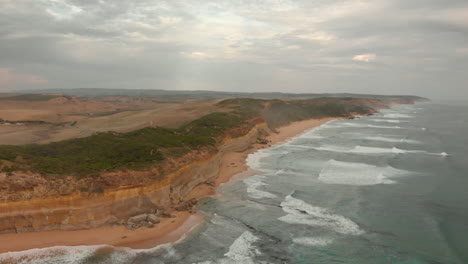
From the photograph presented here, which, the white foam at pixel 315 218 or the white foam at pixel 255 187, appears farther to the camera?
the white foam at pixel 255 187

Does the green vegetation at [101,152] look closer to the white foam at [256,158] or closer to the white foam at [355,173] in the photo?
the white foam at [256,158]

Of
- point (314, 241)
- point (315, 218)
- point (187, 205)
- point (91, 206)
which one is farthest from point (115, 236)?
point (315, 218)

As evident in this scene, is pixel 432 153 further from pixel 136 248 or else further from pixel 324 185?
pixel 136 248

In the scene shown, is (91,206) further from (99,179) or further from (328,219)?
(328,219)

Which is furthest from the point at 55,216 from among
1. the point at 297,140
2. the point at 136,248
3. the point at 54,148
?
the point at 297,140

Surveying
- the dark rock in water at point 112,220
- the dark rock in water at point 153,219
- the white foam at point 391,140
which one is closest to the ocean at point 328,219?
the dark rock in water at point 112,220

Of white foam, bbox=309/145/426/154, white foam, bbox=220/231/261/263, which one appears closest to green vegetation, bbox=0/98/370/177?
white foam, bbox=220/231/261/263

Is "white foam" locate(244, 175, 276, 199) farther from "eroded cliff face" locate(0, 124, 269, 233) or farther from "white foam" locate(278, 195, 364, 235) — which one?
"eroded cliff face" locate(0, 124, 269, 233)
